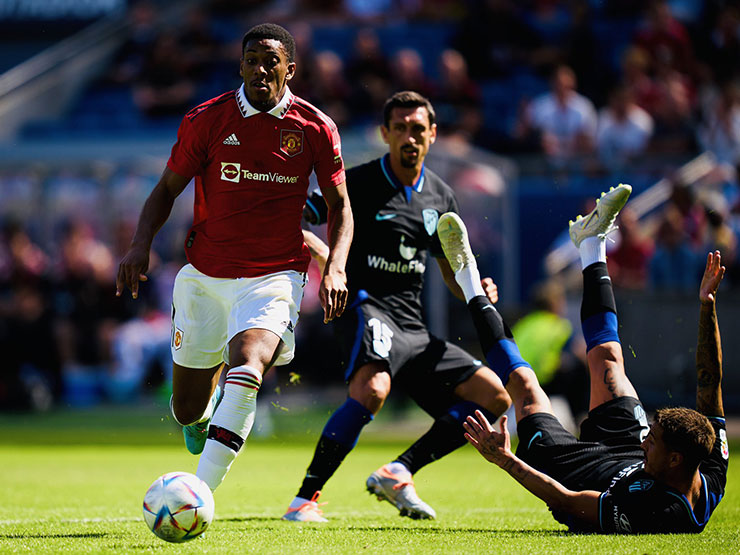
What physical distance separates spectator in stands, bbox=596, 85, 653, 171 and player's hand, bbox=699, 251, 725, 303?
974 centimetres

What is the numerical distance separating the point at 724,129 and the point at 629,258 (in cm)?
276

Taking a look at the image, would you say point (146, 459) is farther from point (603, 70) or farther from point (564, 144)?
point (603, 70)

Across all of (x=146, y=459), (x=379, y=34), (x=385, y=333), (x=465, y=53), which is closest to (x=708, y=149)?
(x=465, y=53)

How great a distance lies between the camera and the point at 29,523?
6121 mm

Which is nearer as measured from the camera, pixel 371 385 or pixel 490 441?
pixel 490 441

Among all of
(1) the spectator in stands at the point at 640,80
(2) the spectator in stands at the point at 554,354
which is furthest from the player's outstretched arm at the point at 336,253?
(1) the spectator in stands at the point at 640,80

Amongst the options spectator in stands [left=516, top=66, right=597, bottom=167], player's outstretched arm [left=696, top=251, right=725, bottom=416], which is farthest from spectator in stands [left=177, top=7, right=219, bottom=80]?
player's outstretched arm [left=696, top=251, right=725, bottom=416]

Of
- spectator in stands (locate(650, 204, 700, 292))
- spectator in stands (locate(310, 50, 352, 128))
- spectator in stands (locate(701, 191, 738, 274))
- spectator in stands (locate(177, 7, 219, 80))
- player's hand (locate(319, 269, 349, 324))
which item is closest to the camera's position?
player's hand (locate(319, 269, 349, 324))

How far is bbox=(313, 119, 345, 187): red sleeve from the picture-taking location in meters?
6.20

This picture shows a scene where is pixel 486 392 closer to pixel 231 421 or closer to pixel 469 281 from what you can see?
pixel 469 281

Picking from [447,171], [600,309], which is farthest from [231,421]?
[447,171]

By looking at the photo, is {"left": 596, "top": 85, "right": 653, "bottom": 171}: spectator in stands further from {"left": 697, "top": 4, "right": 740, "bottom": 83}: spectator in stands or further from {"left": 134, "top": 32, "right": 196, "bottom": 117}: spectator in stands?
{"left": 134, "top": 32, "right": 196, "bottom": 117}: spectator in stands

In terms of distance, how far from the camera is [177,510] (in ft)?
16.3

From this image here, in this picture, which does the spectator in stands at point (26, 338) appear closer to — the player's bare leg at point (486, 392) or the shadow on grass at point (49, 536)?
the player's bare leg at point (486, 392)
